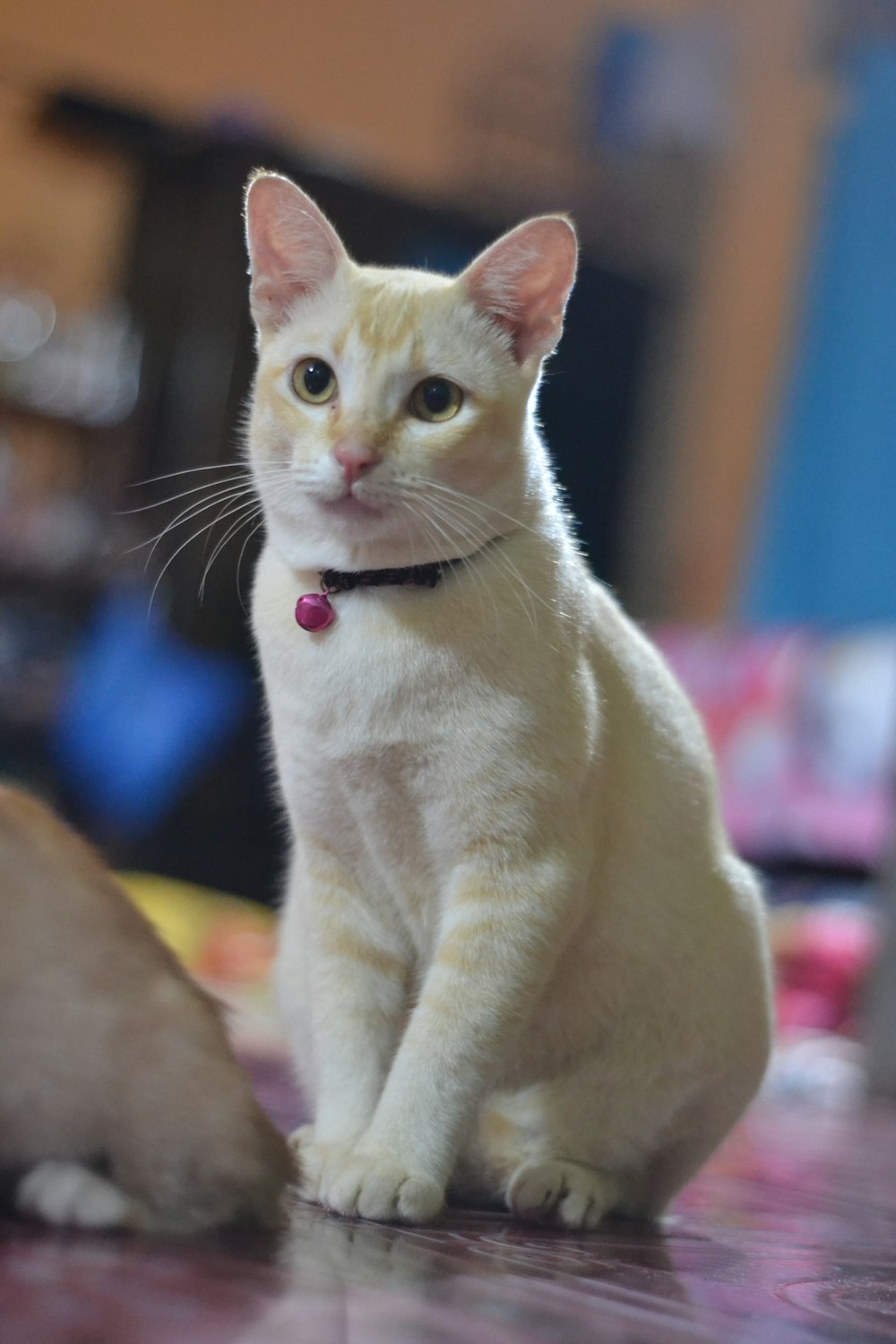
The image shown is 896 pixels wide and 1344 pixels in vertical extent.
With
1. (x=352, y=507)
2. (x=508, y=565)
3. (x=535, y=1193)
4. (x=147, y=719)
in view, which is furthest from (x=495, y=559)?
(x=147, y=719)

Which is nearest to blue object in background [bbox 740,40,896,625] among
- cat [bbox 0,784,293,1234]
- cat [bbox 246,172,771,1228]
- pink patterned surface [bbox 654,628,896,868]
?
pink patterned surface [bbox 654,628,896,868]

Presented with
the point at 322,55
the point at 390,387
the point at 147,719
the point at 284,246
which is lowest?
the point at 147,719

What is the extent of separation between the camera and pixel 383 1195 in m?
0.95

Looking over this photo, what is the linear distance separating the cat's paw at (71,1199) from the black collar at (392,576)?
17.7 inches

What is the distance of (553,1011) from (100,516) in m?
3.37

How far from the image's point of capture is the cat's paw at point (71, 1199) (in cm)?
79

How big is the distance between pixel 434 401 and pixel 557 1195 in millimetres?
586

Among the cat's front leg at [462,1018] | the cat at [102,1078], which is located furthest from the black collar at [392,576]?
the cat at [102,1078]

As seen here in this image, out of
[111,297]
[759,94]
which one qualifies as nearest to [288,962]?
[111,297]

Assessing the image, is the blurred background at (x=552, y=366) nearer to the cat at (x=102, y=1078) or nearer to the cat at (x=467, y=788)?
the cat at (x=467, y=788)

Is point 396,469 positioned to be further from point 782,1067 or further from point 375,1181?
point 782,1067

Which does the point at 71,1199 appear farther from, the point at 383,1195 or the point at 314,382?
the point at 314,382

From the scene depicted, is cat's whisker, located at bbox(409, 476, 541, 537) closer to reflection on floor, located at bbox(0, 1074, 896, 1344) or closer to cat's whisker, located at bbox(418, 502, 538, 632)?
cat's whisker, located at bbox(418, 502, 538, 632)

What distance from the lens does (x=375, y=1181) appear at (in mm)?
948
